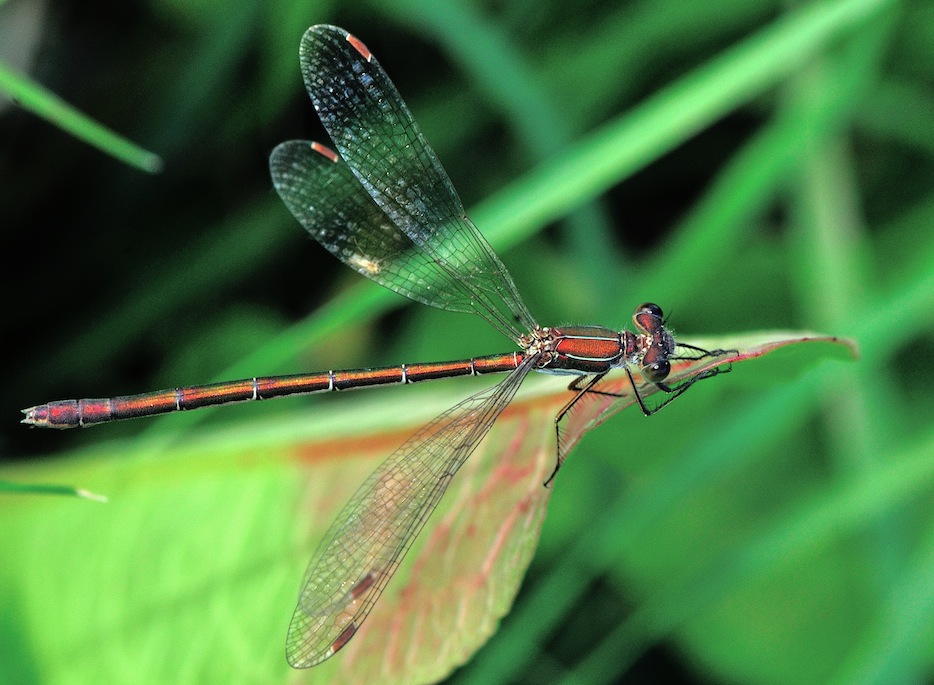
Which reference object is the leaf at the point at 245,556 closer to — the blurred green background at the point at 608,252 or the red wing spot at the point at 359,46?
the blurred green background at the point at 608,252

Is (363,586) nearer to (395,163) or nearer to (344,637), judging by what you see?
(344,637)

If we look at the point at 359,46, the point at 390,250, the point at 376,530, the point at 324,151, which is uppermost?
the point at 359,46

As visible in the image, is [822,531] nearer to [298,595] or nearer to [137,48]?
[298,595]

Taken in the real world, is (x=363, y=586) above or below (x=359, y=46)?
below

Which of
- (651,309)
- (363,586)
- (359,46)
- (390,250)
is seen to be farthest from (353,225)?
(363,586)

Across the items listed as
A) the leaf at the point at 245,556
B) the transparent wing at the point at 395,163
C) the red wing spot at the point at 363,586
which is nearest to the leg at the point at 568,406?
the leaf at the point at 245,556

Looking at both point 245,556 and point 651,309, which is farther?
point 651,309
